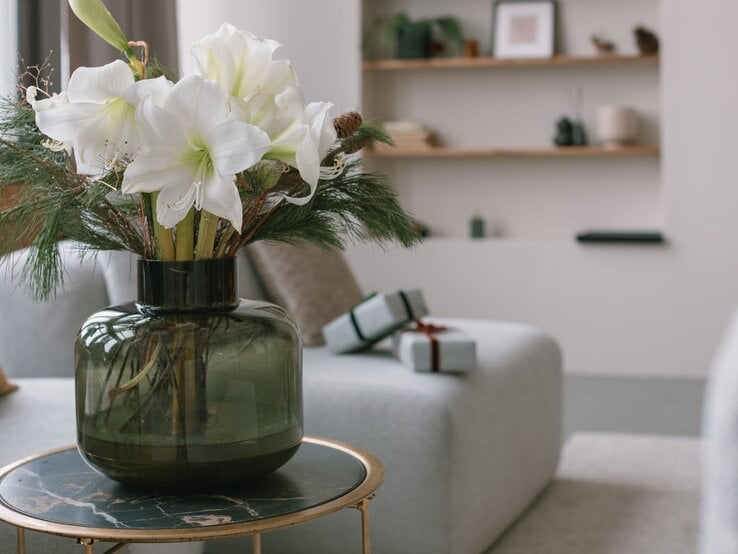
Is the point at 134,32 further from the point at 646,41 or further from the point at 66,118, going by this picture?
the point at 66,118

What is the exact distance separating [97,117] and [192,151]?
0.44ft

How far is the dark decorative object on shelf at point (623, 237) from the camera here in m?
5.09

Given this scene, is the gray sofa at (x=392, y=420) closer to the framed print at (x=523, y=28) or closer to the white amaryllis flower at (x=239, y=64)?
the white amaryllis flower at (x=239, y=64)

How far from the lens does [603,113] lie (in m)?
5.32

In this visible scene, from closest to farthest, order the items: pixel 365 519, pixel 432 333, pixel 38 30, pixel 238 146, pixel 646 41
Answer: pixel 238 146 → pixel 365 519 → pixel 432 333 → pixel 38 30 → pixel 646 41

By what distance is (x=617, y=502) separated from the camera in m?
3.14

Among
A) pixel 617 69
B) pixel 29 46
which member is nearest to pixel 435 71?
pixel 617 69

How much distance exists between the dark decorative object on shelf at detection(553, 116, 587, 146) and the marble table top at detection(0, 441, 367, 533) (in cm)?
397

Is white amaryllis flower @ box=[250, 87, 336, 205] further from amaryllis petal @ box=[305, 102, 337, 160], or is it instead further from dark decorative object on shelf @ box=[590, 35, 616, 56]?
dark decorative object on shelf @ box=[590, 35, 616, 56]

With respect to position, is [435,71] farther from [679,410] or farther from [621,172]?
[679,410]

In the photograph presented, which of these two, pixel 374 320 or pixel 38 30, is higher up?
pixel 38 30

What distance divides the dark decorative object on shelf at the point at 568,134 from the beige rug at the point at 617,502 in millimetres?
1921

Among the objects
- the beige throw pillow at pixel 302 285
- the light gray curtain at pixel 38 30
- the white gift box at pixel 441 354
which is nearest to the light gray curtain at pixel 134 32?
the light gray curtain at pixel 38 30

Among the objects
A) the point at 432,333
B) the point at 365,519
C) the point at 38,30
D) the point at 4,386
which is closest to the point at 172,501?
the point at 365,519
